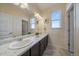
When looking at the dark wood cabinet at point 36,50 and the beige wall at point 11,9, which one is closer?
the dark wood cabinet at point 36,50

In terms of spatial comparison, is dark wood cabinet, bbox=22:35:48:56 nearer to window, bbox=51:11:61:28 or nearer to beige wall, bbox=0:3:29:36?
beige wall, bbox=0:3:29:36

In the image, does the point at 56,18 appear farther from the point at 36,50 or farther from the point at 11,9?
the point at 11,9

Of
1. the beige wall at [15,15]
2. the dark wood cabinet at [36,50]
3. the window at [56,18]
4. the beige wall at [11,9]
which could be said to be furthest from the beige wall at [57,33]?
the beige wall at [11,9]

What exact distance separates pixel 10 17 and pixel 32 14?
0.96 metres

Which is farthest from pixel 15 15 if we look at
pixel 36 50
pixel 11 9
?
Answer: pixel 36 50

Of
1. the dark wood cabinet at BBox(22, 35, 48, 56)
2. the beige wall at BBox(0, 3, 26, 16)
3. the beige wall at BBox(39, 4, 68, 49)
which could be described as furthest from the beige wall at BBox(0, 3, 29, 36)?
the beige wall at BBox(39, 4, 68, 49)

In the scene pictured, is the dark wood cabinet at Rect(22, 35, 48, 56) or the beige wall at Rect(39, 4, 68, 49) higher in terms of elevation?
the beige wall at Rect(39, 4, 68, 49)

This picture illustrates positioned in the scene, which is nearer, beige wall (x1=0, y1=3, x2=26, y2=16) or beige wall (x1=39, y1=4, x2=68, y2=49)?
beige wall (x1=0, y1=3, x2=26, y2=16)

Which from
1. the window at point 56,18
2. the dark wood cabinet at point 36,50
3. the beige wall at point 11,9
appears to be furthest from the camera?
the window at point 56,18

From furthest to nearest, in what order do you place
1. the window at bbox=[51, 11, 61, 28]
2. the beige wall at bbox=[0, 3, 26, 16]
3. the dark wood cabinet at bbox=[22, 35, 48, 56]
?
the window at bbox=[51, 11, 61, 28]
the beige wall at bbox=[0, 3, 26, 16]
the dark wood cabinet at bbox=[22, 35, 48, 56]

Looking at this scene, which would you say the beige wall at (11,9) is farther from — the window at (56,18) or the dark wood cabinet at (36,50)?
the window at (56,18)

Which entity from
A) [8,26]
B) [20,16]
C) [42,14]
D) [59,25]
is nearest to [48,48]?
[59,25]

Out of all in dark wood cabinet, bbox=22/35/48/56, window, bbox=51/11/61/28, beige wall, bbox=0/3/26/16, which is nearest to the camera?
dark wood cabinet, bbox=22/35/48/56

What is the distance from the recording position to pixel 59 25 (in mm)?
3455
